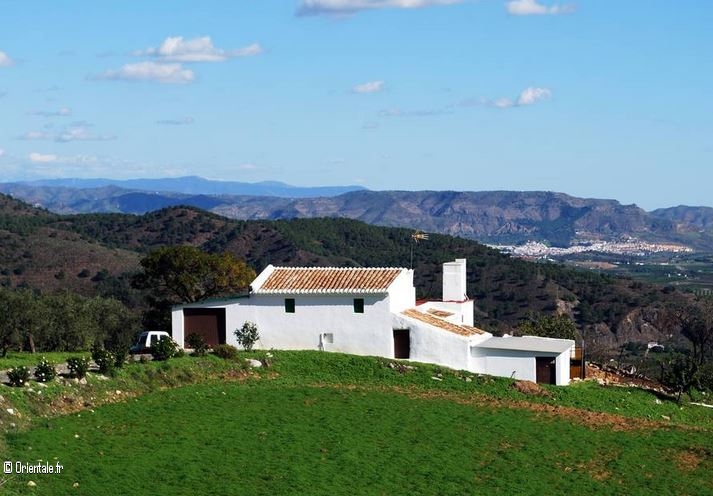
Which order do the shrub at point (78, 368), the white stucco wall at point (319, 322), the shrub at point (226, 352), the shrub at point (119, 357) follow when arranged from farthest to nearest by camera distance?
the white stucco wall at point (319, 322) < the shrub at point (226, 352) < the shrub at point (119, 357) < the shrub at point (78, 368)

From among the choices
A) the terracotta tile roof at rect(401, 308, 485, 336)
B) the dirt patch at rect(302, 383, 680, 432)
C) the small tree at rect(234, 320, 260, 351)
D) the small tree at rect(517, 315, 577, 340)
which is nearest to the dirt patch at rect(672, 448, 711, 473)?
the dirt patch at rect(302, 383, 680, 432)

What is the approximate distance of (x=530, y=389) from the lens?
33875 mm

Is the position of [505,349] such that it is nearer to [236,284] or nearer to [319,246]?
[236,284]

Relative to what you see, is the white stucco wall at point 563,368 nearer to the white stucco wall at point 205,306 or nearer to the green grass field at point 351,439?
the green grass field at point 351,439

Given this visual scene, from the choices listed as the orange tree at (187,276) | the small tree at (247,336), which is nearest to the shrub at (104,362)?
the small tree at (247,336)

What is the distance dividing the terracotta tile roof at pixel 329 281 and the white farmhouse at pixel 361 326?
0.12 ft

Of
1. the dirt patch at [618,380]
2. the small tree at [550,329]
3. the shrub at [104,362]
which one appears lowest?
the dirt patch at [618,380]

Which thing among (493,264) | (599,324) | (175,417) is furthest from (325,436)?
(493,264)

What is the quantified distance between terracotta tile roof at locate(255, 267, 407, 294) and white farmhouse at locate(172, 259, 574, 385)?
4 centimetres

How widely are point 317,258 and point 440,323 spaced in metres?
76.0

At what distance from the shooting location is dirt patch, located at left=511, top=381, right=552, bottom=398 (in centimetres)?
3362

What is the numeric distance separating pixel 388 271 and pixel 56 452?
19.5 meters

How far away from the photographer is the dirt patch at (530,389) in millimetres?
33625

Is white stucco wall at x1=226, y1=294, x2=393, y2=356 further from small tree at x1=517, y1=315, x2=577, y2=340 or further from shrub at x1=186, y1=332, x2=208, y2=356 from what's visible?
small tree at x1=517, y1=315, x2=577, y2=340
